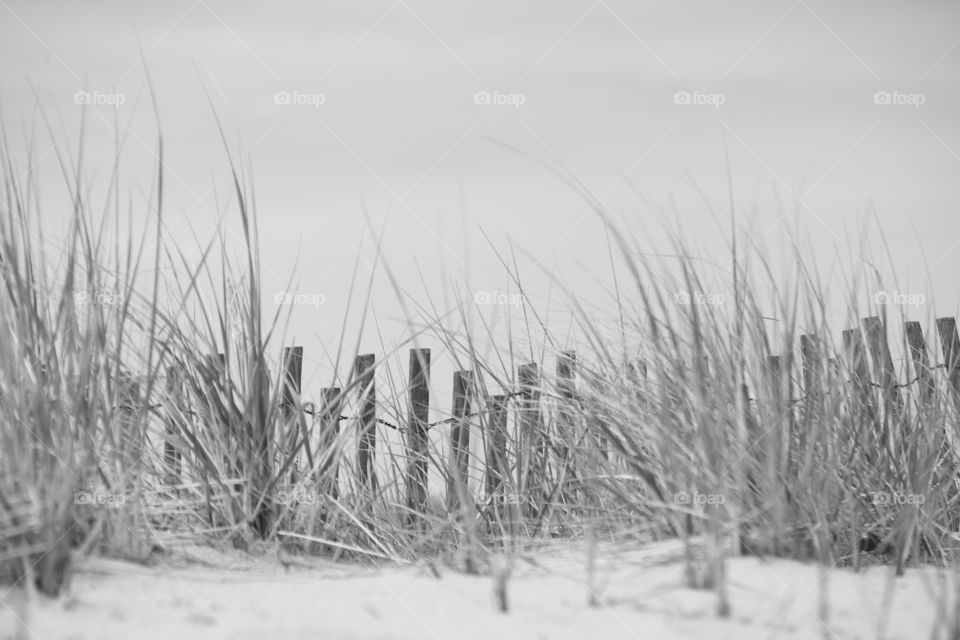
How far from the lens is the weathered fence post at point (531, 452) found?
253cm

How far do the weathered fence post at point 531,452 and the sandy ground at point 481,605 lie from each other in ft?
3.11

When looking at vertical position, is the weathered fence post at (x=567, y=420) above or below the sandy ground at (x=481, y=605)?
above

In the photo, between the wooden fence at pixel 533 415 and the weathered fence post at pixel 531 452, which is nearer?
the wooden fence at pixel 533 415

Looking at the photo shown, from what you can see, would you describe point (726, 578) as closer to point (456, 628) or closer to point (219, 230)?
point (456, 628)

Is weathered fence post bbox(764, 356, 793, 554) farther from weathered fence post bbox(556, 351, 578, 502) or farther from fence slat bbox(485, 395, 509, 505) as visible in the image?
fence slat bbox(485, 395, 509, 505)

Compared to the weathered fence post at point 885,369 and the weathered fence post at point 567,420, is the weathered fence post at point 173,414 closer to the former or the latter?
the weathered fence post at point 567,420

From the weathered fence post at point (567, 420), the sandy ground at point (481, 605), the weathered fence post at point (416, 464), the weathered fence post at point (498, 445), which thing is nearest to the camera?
the sandy ground at point (481, 605)

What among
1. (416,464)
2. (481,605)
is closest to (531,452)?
(416,464)

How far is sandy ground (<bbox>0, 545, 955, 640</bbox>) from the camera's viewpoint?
4.15ft

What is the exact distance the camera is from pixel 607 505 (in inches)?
93.6

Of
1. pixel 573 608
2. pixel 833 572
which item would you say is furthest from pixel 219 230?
pixel 833 572

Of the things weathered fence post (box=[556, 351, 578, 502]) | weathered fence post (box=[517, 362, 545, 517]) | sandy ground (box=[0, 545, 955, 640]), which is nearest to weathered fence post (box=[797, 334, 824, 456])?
sandy ground (box=[0, 545, 955, 640])

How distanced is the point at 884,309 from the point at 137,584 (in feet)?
6.39

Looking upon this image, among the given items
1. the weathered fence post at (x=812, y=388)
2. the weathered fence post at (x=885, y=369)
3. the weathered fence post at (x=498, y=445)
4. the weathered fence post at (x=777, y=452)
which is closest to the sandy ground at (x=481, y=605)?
the weathered fence post at (x=777, y=452)
